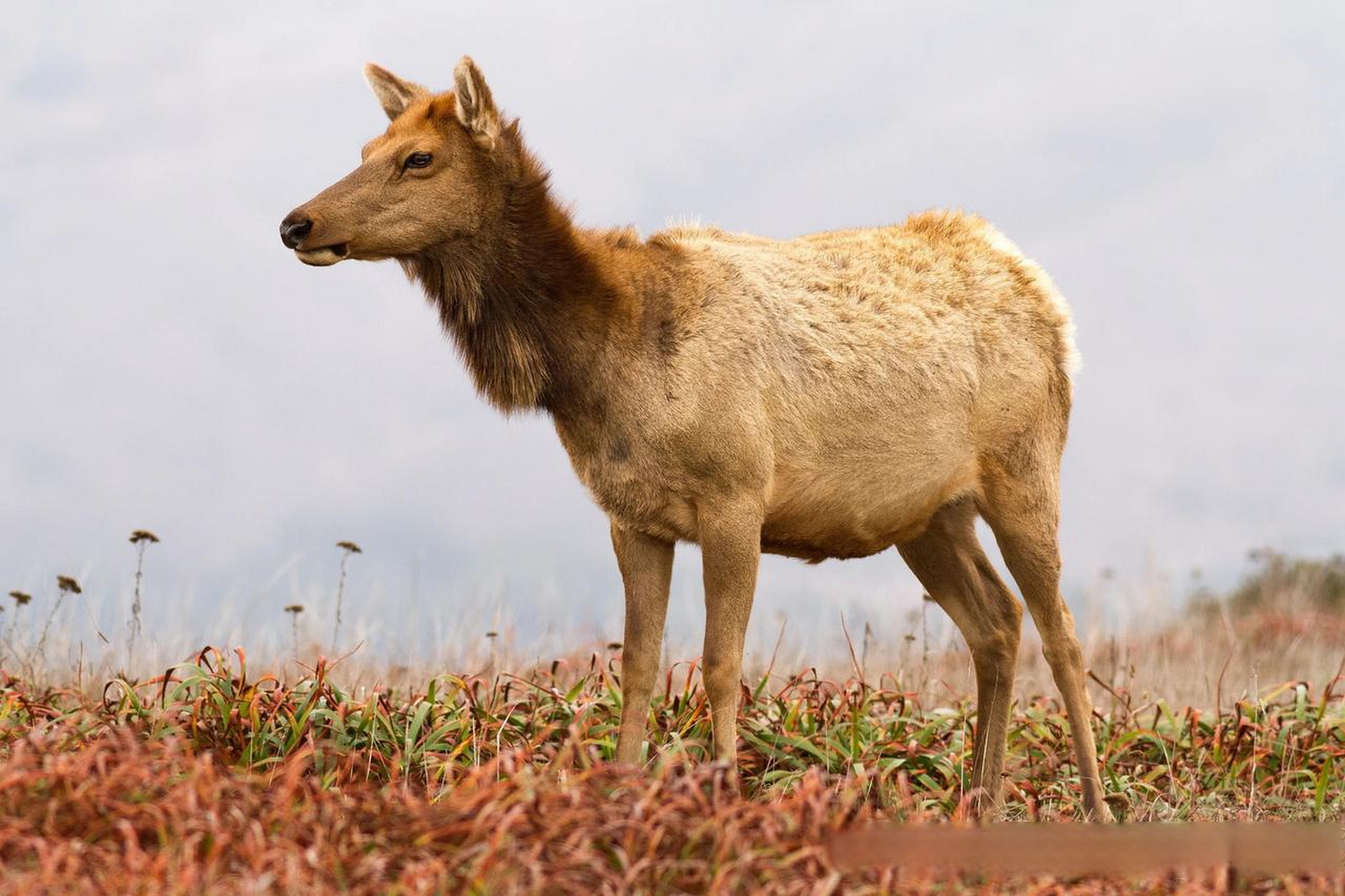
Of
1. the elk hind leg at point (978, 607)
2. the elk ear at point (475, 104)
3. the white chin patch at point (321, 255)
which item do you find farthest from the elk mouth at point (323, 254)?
the elk hind leg at point (978, 607)

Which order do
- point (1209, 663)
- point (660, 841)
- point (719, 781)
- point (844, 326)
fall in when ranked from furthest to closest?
1. point (1209, 663)
2. point (844, 326)
3. point (719, 781)
4. point (660, 841)

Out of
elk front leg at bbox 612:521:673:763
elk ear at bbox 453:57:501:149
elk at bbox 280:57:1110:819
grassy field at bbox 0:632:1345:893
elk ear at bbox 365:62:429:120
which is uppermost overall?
elk ear at bbox 365:62:429:120

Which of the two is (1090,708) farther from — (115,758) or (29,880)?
(29,880)

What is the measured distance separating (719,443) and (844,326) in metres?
1.13

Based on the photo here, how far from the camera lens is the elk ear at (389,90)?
718 cm

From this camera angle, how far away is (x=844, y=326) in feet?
23.4

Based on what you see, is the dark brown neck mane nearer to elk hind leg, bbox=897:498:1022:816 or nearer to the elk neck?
the elk neck

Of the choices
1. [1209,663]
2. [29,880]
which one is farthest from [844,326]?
[1209,663]

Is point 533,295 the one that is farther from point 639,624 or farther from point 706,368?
point 639,624

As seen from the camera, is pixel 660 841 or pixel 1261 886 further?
pixel 1261 886

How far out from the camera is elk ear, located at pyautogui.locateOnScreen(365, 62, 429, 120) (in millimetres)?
7176

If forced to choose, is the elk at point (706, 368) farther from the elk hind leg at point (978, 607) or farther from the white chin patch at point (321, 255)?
the elk hind leg at point (978, 607)

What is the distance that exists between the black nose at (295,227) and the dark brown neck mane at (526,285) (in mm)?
543

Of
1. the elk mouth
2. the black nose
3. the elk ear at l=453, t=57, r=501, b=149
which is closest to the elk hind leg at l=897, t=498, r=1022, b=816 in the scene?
the elk ear at l=453, t=57, r=501, b=149
